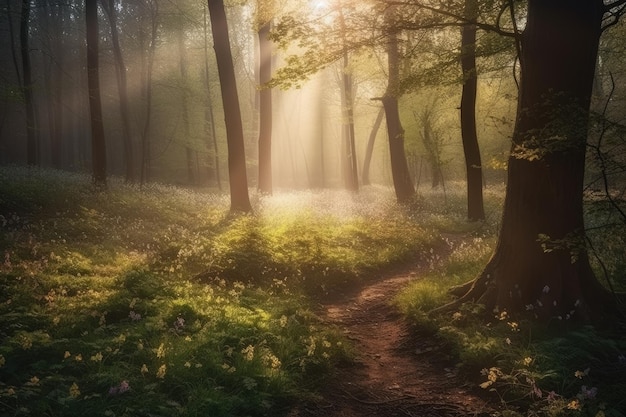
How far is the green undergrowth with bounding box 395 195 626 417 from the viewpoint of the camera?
421cm

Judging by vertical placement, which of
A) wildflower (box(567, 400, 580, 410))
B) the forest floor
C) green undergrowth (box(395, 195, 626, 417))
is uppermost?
wildflower (box(567, 400, 580, 410))

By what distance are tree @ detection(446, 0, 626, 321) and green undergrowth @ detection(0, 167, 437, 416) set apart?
2976 millimetres

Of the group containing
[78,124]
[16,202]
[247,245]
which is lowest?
[247,245]

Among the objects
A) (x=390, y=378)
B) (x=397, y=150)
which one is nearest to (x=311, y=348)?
(x=390, y=378)

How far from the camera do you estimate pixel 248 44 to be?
4447cm

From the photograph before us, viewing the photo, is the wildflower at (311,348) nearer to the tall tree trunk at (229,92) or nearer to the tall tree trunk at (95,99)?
the tall tree trunk at (229,92)

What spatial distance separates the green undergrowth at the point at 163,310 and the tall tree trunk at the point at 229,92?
3.03 m

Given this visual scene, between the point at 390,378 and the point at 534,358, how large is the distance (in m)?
1.81

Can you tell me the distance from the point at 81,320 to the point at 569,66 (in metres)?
7.56

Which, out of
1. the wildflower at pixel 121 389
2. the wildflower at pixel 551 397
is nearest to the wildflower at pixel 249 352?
the wildflower at pixel 121 389

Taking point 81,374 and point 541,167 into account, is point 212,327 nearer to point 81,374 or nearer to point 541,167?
point 81,374

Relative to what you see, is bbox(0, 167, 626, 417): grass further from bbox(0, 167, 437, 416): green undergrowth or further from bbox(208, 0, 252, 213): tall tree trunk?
bbox(208, 0, 252, 213): tall tree trunk

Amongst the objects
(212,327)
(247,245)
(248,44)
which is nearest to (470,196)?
(247,245)

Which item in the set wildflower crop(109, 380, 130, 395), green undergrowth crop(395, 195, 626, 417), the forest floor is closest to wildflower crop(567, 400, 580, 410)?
green undergrowth crop(395, 195, 626, 417)
